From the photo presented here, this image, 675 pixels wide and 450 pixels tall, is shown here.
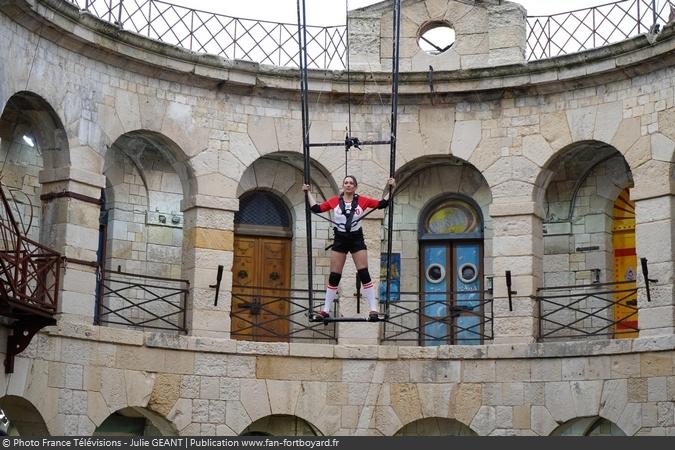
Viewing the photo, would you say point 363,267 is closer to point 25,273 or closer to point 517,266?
point 25,273

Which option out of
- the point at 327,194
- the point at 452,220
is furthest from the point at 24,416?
the point at 452,220

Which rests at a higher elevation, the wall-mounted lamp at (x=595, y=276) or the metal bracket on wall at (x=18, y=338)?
the wall-mounted lamp at (x=595, y=276)

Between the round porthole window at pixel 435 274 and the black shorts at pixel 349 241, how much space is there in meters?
5.48

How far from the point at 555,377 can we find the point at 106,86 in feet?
23.7

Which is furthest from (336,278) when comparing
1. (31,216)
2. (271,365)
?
(31,216)

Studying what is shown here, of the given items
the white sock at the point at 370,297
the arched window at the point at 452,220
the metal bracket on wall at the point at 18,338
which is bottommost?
the metal bracket on wall at the point at 18,338

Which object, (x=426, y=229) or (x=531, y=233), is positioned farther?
(x=426, y=229)

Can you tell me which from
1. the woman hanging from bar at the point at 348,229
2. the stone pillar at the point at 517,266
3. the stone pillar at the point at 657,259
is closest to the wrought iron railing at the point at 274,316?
the stone pillar at the point at 517,266

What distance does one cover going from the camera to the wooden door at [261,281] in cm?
2397

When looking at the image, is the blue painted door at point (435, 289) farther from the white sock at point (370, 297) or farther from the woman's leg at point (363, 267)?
the woman's leg at point (363, 267)

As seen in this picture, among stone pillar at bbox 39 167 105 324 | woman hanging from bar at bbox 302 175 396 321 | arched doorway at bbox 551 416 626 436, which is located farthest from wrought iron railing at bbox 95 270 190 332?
arched doorway at bbox 551 416 626 436

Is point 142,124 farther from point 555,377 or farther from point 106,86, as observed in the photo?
point 555,377

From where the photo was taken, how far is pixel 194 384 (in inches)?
878

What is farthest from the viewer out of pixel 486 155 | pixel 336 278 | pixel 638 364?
pixel 486 155
